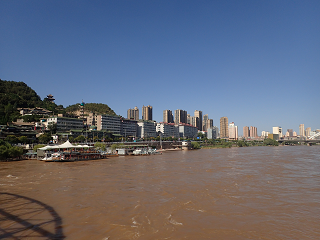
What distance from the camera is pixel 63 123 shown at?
99.6 m

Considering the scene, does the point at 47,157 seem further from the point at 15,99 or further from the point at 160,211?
the point at 15,99

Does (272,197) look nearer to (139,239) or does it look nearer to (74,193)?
(139,239)

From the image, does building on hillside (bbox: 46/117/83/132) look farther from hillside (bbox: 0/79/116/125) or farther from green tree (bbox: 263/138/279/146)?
green tree (bbox: 263/138/279/146)

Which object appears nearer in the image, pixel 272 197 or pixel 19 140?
pixel 272 197

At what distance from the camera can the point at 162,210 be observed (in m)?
14.5

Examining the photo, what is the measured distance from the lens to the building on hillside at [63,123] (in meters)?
96.1

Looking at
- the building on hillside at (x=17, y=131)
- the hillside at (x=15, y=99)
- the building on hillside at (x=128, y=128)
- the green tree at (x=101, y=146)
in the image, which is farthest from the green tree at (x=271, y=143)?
the building on hillside at (x=17, y=131)

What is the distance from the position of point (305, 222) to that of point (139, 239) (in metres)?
9.23

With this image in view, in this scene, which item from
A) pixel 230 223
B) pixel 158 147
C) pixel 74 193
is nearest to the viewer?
pixel 230 223

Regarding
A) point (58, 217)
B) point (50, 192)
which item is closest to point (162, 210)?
point (58, 217)

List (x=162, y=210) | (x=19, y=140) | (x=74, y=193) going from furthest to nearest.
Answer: (x=19, y=140), (x=74, y=193), (x=162, y=210)

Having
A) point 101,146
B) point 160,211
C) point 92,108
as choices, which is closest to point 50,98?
point 92,108

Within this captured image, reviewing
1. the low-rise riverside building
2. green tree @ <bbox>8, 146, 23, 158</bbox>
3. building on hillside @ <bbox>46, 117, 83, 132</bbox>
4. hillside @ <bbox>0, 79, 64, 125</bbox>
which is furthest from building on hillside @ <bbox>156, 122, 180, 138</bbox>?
green tree @ <bbox>8, 146, 23, 158</bbox>

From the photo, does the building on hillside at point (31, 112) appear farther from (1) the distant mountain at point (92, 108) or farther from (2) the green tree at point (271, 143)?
(2) the green tree at point (271, 143)
